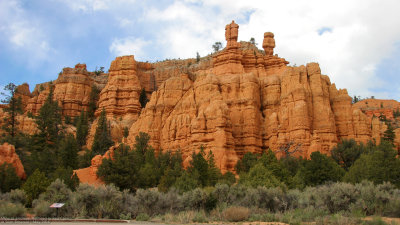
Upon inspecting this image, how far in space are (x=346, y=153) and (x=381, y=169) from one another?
14217mm

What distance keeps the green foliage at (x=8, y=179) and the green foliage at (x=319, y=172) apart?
25.9 meters

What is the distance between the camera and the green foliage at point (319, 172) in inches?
1553

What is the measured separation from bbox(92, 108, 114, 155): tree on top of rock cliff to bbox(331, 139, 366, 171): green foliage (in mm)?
31109

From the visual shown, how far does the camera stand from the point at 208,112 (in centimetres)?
5234

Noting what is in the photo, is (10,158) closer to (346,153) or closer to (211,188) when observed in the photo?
(211,188)

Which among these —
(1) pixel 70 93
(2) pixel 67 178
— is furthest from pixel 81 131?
(2) pixel 67 178

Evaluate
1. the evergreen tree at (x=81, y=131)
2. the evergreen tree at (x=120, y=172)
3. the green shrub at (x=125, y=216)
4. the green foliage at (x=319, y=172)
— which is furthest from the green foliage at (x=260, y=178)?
the evergreen tree at (x=81, y=131)

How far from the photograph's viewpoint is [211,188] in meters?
31.1

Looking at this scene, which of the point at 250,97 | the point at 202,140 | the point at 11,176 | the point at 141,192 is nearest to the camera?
the point at 141,192

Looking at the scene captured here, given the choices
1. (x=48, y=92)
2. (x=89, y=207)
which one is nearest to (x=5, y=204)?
(x=89, y=207)

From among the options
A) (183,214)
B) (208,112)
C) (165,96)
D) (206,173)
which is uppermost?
(165,96)

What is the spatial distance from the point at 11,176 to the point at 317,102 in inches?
1432

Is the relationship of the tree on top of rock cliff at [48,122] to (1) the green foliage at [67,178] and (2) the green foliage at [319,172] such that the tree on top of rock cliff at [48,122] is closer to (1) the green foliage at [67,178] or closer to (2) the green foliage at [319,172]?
(1) the green foliage at [67,178]

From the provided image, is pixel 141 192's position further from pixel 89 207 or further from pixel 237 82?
pixel 237 82
